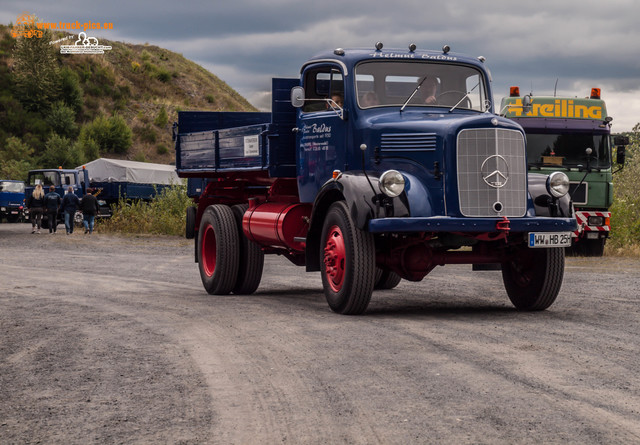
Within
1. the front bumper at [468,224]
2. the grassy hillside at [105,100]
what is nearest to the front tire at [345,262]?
the front bumper at [468,224]

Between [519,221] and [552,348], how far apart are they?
2127 millimetres

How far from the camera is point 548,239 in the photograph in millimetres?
9672

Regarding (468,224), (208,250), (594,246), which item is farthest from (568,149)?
(468,224)

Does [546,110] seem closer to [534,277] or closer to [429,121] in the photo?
[534,277]

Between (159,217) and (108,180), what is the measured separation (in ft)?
50.7

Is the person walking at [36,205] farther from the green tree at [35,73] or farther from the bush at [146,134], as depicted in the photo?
the bush at [146,134]

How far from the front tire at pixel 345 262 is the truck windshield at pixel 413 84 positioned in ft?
5.10

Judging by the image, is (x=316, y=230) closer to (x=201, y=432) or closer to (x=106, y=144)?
(x=201, y=432)

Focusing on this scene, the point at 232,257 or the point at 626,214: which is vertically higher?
the point at 626,214

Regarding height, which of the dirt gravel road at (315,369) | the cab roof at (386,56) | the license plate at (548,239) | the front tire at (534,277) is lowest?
the dirt gravel road at (315,369)

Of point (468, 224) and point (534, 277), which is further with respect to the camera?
point (534, 277)

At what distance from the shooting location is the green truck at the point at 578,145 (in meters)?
19.6

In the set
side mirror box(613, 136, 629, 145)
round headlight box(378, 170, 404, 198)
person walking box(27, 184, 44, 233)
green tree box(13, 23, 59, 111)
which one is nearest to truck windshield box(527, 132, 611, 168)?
side mirror box(613, 136, 629, 145)

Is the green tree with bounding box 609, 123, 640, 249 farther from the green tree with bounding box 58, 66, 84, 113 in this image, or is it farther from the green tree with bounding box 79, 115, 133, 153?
the green tree with bounding box 58, 66, 84, 113
